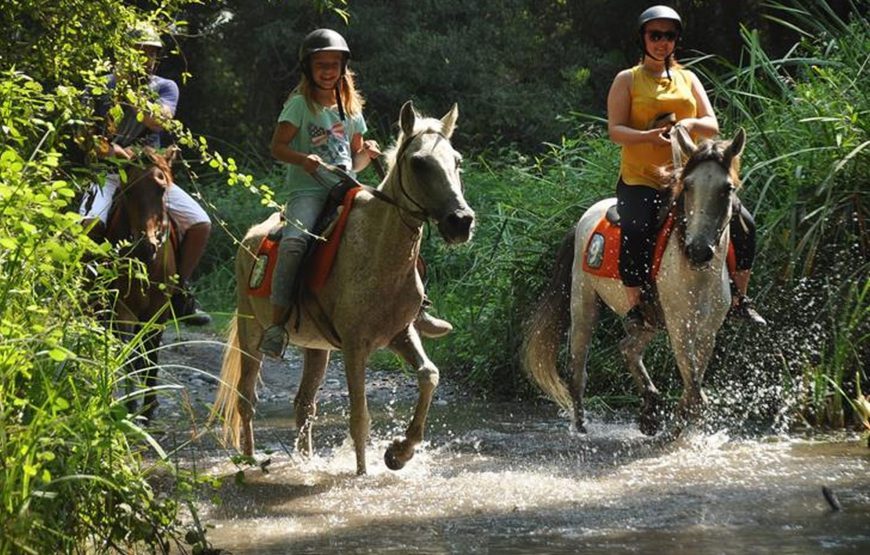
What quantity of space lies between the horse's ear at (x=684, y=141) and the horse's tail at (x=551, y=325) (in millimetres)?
1806

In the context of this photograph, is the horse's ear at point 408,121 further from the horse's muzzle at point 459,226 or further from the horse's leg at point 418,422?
the horse's leg at point 418,422

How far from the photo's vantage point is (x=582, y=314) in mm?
10609

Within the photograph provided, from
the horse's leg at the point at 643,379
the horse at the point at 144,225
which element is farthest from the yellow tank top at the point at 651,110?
the horse at the point at 144,225

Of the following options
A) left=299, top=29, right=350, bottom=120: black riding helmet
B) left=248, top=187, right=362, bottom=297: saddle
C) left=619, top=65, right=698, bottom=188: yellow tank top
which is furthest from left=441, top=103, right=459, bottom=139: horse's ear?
left=619, top=65, right=698, bottom=188: yellow tank top

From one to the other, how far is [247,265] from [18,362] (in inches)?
168

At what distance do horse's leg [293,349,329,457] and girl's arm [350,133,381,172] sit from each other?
1.22 metres

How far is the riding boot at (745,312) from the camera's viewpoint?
9508 millimetres

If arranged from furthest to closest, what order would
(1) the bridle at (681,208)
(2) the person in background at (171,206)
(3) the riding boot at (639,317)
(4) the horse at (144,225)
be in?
(2) the person in background at (171,206) < (4) the horse at (144,225) < (3) the riding boot at (639,317) < (1) the bridle at (681,208)

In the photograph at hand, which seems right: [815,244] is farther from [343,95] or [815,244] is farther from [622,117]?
[343,95]

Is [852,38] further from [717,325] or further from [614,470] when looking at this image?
[614,470]

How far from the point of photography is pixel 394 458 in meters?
8.35

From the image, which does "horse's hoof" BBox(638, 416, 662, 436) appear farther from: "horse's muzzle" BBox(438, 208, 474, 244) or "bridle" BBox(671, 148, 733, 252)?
"horse's muzzle" BBox(438, 208, 474, 244)

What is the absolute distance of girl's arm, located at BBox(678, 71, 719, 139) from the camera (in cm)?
948

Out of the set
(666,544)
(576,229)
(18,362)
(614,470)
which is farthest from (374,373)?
(18,362)
